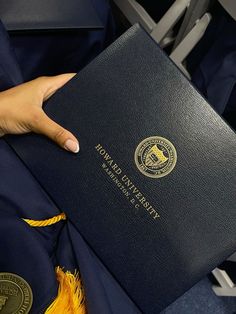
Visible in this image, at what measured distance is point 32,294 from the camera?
582 mm

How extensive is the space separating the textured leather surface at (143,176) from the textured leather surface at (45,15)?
19 cm

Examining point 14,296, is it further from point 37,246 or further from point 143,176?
point 143,176

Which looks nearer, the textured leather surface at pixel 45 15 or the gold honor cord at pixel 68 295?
the gold honor cord at pixel 68 295

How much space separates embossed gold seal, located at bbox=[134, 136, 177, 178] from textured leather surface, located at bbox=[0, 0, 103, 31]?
308 mm

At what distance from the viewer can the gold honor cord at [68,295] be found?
59 cm

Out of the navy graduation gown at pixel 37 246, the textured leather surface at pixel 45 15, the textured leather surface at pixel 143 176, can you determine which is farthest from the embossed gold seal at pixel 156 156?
the textured leather surface at pixel 45 15

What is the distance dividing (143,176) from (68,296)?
212 mm

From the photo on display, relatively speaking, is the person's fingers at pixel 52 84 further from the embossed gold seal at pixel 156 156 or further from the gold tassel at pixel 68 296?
the gold tassel at pixel 68 296

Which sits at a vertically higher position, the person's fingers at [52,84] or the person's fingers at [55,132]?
the person's fingers at [52,84]

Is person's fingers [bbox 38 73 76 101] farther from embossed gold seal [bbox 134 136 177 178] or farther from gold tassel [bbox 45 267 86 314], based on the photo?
gold tassel [bbox 45 267 86 314]

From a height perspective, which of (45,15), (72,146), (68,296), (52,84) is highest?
(45,15)

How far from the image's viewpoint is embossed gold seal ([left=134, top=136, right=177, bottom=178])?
0.61 m

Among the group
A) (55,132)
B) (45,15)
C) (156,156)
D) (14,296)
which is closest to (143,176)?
(156,156)

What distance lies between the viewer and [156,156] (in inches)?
24.1
